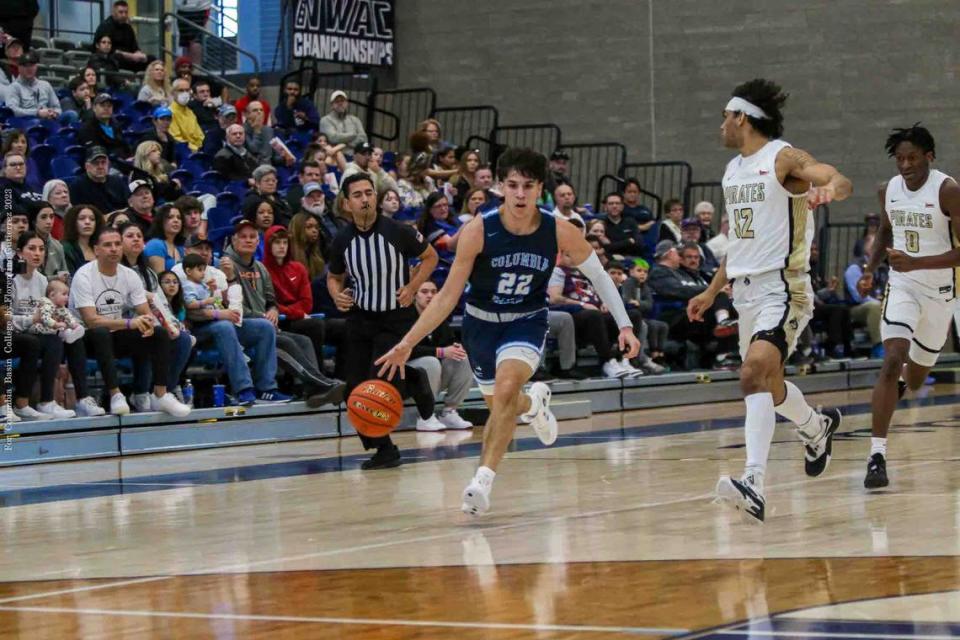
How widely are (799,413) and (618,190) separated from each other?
13.7 meters

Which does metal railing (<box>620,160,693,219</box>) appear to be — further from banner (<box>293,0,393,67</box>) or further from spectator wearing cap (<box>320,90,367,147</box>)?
spectator wearing cap (<box>320,90,367,147</box>)

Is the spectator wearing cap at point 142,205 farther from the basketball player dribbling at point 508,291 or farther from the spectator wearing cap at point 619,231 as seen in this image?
the spectator wearing cap at point 619,231

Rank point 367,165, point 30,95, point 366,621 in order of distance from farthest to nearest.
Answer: point 367,165 → point 30,95 → point 366,621

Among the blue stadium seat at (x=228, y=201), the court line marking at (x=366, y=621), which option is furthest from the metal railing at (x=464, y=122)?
the court line marking at (x=366, y=621)

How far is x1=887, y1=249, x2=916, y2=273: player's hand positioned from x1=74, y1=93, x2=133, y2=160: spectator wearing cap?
892cm

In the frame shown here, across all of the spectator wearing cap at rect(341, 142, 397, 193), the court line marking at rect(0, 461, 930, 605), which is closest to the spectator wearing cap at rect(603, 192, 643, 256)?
the spectator wearing cap at rect(341, 142, 397, 193)

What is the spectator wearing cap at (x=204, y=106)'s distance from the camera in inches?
711

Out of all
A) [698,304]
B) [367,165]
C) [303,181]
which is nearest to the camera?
[698,304]

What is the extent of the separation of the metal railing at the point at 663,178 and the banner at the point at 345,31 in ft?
14.1

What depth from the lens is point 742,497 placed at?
712 cm

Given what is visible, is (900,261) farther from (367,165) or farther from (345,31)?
(345,31)

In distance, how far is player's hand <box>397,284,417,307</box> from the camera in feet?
34.6

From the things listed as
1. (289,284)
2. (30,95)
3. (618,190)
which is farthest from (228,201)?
(618,190)

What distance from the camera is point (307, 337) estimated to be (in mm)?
13695
